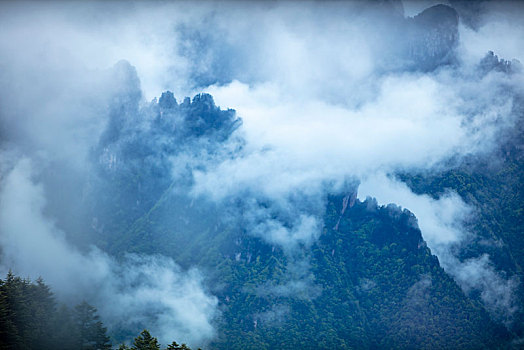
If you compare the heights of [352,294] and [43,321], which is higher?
[352,294]

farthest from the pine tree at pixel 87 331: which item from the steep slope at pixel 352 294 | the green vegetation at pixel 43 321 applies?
the steep slope at pixel 352 294

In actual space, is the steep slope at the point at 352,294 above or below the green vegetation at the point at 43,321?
above

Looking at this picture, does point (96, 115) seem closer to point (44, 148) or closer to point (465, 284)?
point (44, 148)

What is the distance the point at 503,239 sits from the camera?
170 meters

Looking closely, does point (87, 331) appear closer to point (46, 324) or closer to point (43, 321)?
point (46, 324)

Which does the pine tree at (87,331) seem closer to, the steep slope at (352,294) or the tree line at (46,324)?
the tree line at (46,324)

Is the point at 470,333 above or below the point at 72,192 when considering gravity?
below

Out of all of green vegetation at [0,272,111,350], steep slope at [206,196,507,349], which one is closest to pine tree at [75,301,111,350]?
green vegetation at [0,272,111,350]

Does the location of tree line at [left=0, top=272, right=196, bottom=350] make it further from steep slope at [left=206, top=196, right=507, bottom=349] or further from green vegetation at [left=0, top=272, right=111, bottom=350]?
steep slope at [left=206, top=196, right=507, bottom=349]

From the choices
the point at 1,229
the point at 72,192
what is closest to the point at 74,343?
the point at 1,229

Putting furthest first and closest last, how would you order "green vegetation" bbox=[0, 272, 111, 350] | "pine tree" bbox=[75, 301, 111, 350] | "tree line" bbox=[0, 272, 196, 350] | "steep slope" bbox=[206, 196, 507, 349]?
1. "steep slope" bbox=[206, 196, 507, 349]
2. "pine tree" bbox=[75, 301, 111, 350]
3. "green vegetation" bbox=[0, 272, 111, 350]
4. "tree line" bbox=[0, 272, 196, 350]

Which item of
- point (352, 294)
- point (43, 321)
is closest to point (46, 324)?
point (43, 321)

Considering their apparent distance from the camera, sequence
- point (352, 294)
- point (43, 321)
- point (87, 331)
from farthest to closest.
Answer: point (352, 294)
point (87, 331)
point (43, 321)

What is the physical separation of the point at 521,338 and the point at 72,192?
142 metres
